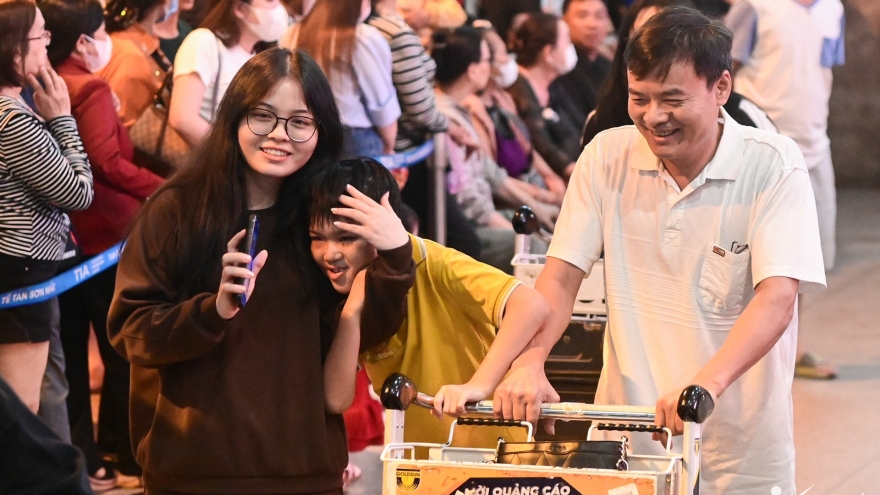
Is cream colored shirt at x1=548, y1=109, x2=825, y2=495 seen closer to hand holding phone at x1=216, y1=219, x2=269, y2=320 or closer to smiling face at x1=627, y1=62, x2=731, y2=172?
smiling face at x1=627, y1=62, x2=731, y2=172

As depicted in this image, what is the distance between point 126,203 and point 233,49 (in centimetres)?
72

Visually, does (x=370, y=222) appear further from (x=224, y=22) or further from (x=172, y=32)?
(x=172, y=32)

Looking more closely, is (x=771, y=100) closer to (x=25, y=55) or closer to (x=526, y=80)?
(x=526, y=80)

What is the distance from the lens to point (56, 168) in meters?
3.98

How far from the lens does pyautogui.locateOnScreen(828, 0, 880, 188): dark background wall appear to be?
12.2m

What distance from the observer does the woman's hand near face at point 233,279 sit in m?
2.29

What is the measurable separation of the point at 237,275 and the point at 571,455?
68 cm

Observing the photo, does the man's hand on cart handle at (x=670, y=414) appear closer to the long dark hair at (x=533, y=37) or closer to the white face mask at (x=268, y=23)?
the white face mask at (x=268, y=23)

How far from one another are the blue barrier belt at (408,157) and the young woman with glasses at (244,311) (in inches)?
112

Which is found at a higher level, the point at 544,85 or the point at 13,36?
the point at 544,85

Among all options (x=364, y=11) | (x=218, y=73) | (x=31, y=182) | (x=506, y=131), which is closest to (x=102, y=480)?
(x=31, y=182)

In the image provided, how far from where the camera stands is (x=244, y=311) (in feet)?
8.20

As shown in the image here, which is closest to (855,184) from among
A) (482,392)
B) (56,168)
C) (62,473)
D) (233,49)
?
(233,49)

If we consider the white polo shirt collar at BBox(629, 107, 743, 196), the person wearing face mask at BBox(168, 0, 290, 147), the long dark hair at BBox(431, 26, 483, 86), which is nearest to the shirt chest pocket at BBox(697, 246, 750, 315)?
the white polo shirt collar at BBox(629, 107, 743, 196)
